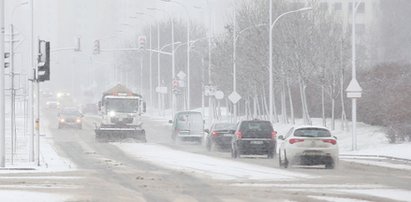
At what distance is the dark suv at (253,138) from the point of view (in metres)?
43.4

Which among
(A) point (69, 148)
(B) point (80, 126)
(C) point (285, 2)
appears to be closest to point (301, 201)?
(A) point (69, 148)

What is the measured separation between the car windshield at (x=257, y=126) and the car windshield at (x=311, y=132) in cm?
752

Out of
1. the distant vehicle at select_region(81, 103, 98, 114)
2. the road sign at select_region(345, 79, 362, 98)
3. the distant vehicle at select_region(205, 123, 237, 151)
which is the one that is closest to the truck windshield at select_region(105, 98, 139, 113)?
the distant vehicle at select_region(205, 123, 237, 151)

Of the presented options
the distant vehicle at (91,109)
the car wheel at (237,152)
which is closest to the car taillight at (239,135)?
the car wheel at (237,152)

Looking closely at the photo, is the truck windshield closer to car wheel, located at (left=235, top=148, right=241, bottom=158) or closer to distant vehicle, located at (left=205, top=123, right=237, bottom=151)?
distant vehicle, located at (left=205, top=123, right=237, bottom=151)

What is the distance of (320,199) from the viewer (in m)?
22.2

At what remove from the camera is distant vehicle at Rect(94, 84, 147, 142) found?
2413 inches

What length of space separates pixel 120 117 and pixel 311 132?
27.2 meters

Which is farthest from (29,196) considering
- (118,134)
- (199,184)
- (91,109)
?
(91,109)

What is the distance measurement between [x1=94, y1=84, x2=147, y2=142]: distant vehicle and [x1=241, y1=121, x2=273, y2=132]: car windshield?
58.3 feet

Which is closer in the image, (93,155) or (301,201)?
(301,201)

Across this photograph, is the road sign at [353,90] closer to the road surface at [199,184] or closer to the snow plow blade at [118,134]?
the road surface at [199,184]

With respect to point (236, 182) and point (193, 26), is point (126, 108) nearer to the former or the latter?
point (236, 182)

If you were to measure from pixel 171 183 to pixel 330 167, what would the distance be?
32.8 ft
